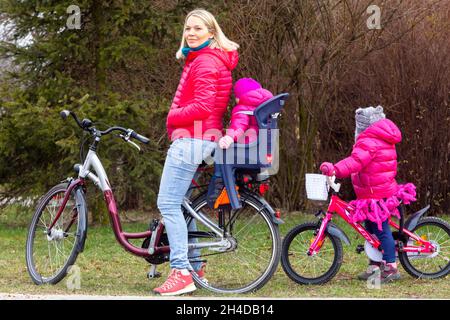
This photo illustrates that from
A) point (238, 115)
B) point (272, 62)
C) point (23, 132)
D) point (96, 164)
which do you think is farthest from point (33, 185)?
point (238, 115)

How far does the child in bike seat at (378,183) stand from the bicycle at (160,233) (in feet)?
2.80

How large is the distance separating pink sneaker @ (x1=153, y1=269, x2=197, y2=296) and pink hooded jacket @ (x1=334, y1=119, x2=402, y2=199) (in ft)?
5.01

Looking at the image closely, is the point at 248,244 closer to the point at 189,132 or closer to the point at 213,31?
the point at 189,132

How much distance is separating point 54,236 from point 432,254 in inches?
118

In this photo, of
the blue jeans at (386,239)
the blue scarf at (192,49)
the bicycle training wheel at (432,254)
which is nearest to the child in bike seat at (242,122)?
the blue scarf at (192,49)

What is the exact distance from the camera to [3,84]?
10.9 meters

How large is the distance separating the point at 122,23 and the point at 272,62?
2601 millimetres

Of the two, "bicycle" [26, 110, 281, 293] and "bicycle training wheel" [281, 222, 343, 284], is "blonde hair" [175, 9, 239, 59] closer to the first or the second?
"bicycle" [26, 110, 281, 293]

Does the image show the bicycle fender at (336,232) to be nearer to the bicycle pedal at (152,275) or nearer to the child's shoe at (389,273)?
the child's shoe at (389,273)

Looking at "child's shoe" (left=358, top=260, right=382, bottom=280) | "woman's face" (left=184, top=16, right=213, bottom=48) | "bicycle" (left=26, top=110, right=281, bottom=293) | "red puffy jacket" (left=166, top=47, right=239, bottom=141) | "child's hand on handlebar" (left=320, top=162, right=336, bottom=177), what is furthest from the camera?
"child's shoe" (left=358, top=260, right=382, bottom=280)

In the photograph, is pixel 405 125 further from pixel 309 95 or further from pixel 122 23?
pixel 122 23

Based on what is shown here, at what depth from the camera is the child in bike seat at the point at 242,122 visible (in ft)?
20.1

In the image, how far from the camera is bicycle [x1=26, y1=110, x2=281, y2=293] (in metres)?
6.27

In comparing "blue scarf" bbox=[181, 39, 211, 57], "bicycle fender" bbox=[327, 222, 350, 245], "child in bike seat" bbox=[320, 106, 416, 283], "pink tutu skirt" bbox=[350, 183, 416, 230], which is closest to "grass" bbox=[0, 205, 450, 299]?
"child in bike seat" bbox=[320, 106, 416, 283]
